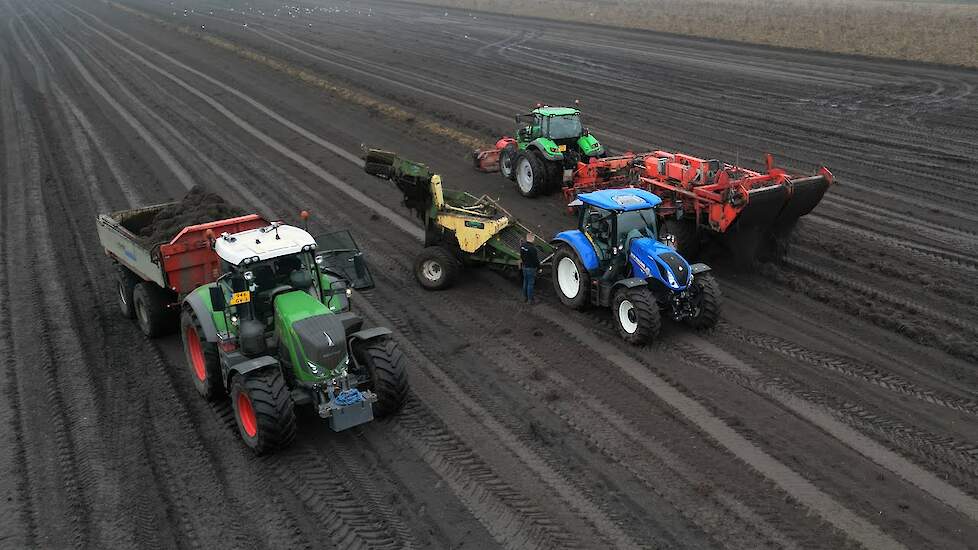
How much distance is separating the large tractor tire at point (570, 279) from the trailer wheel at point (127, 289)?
6359mm

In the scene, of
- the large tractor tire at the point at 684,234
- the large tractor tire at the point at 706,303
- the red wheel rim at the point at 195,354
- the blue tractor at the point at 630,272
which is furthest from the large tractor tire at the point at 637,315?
the red wheel rim at the point at 195,354

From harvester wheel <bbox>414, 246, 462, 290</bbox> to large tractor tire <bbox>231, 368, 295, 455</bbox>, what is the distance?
496 cm

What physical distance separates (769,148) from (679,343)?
1160 cm

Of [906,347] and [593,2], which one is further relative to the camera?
[593,2]

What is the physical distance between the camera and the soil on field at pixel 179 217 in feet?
37.8

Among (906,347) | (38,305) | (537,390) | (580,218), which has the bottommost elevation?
(38,305)

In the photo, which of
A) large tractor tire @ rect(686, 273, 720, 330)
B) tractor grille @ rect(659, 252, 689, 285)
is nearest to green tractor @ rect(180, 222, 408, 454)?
tractor grille @ rect(659, 252, 689, 285)

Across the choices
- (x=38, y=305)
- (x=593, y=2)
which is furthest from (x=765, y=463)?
(x=593, y=2)

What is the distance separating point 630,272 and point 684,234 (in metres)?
2.40

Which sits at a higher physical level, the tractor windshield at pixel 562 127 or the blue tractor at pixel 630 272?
the tractor windshield at pixel 562 127

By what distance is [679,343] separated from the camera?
11.3m

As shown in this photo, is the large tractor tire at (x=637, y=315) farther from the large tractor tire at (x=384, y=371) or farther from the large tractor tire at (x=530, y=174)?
the large tractor tire at (x=530, y=174)

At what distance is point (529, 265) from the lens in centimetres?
1248

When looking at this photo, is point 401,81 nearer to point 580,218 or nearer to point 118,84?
point 118,84
